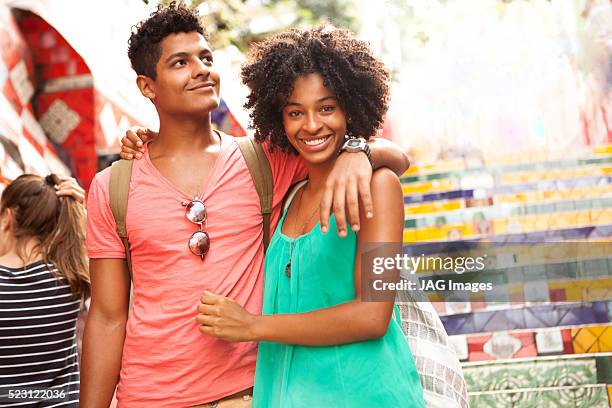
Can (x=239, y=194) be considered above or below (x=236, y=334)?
above

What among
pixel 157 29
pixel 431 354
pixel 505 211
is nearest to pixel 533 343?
pixel 505 211

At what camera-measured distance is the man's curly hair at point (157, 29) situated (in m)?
2.67

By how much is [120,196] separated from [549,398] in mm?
1884

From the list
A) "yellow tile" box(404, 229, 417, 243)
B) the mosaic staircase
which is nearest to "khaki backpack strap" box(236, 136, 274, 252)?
the mosaic staircase

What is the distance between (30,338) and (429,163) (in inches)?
75.2

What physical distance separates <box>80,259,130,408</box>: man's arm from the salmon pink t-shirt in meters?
0.05

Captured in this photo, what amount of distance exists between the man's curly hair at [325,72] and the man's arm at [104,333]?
0.73 meters

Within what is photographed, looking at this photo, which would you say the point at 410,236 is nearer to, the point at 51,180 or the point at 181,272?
the point at 181,272

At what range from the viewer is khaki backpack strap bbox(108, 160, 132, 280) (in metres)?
2.50

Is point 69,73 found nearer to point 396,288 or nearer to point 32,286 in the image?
point 32,286

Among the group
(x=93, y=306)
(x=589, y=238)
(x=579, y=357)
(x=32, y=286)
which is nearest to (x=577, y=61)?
(x=589, y=238)

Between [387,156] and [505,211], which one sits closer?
[387,156]

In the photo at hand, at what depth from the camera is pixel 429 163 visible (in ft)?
11.8

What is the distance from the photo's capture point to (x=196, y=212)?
2.45m
